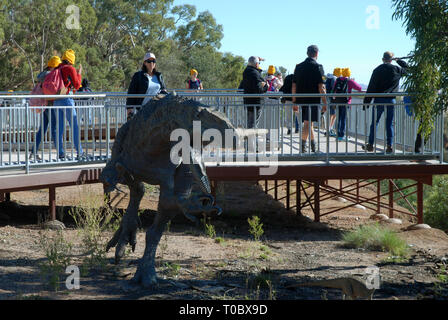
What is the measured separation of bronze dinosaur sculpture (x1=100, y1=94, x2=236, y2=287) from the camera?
645 centimetres

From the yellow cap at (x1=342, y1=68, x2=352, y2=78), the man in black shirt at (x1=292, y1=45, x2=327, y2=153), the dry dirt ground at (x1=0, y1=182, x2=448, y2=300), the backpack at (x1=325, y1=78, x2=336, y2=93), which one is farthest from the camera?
the backpack at (x1=325, y1=78, x2=336, y2=93)

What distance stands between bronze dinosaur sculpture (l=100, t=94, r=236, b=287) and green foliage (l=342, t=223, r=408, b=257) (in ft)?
15.0

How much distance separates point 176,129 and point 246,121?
18.4ft

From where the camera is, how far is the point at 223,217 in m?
14.7

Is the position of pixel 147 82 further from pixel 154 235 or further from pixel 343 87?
pixel 343 87

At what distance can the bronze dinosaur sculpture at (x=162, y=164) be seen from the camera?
254 inches

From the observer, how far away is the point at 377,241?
34.9ft

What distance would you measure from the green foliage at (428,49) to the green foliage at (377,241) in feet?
8.35

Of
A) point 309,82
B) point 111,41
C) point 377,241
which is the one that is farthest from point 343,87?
point 111,41

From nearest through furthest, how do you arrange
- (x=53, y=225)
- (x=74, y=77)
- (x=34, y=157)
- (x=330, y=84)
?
(x=34, y=157) < (x=74, y=77) < (x=53, y=225) < (x=330, y=84)

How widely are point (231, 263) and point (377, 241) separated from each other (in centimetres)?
305

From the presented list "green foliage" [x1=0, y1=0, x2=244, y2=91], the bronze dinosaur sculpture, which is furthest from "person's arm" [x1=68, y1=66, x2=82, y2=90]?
"green foliage" [x1=0, y1=0, x2=244, y2=91]

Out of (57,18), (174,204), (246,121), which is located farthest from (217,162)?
(57,18)

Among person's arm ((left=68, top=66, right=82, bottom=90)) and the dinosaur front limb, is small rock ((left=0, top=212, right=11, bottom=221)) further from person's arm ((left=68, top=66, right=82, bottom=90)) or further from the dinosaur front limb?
the dinosaur front limb
